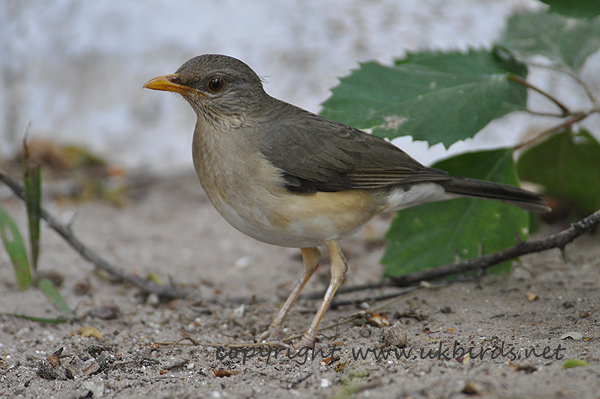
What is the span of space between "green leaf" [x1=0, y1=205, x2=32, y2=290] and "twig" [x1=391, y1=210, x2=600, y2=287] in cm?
301

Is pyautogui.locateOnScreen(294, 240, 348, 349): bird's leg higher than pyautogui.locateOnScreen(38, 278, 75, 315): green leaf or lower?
lower

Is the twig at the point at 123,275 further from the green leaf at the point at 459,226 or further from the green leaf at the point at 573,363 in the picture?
the green leaf at the point at 573,363

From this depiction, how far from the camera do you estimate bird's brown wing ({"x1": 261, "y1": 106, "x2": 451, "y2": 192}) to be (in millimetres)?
3859

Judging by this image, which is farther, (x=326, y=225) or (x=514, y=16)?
(x=514, y=16)

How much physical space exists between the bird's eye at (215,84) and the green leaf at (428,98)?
80 cm

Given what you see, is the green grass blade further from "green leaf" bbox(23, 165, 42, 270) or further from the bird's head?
the bird's head

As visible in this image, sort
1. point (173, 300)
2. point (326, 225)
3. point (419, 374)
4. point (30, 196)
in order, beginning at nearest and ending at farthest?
point (419, 374) → point (326, 225) → point (30, 196) → point (173, 300)

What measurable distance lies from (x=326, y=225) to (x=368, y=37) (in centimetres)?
482

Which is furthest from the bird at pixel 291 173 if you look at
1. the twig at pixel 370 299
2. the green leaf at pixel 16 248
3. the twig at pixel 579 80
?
the green leaf at pixel 16 248

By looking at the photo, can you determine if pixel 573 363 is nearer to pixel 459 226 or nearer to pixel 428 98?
pixel 459 226

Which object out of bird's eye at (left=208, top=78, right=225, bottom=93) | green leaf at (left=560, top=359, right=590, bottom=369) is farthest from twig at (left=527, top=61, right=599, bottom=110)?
bird's eye at (left=208, top=78, right=225, bottom=93)

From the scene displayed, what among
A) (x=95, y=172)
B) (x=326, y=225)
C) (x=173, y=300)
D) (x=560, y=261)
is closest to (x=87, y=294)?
(x=173, y=300)

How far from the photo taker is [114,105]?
7723mm

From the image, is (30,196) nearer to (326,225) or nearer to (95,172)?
(326,225)
